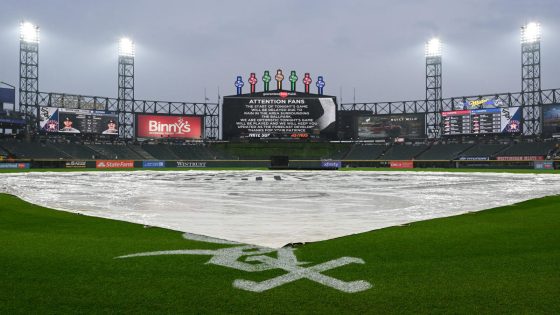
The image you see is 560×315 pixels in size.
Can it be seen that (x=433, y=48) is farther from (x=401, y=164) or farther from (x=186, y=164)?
(x=186, y=164)

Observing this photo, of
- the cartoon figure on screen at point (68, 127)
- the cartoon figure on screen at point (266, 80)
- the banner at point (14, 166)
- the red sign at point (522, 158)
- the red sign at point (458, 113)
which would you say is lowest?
the banner at point (14, 166)

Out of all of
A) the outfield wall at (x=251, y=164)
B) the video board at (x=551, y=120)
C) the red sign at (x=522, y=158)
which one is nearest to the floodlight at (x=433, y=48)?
the video board at (x=551, y=120)

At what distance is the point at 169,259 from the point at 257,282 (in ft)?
4.54

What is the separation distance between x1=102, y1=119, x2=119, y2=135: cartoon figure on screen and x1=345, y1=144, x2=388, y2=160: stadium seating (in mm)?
42562

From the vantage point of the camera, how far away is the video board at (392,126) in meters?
77.6

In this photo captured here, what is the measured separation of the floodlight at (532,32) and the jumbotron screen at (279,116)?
32220 mm

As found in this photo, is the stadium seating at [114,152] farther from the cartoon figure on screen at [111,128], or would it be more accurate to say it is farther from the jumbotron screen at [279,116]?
the jumbotron screen at [279,116]

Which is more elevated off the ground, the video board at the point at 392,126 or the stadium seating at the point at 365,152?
the video board at the point at 392,126

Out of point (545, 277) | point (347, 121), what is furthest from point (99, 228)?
point (347, 121)

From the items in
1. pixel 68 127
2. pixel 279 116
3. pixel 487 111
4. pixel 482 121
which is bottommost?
pixel 68 127

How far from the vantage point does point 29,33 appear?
220 feet

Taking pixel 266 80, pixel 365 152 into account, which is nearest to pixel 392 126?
pixel 365 152

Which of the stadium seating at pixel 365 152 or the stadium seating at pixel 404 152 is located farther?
the stadium seating at pixel 365 152

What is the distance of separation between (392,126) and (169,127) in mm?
41350
